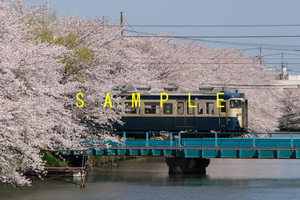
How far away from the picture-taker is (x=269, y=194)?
25.3 metres

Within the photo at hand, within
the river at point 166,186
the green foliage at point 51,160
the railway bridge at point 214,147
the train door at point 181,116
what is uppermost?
the train door at point 181,116

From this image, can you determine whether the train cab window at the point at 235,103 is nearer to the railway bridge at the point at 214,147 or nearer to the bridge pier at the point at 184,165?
the railway bridge at the point at 214,147

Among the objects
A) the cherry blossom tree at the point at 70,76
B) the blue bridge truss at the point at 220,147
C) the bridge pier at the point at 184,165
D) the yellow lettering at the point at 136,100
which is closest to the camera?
the cherry blossom tree at the point at 70,76

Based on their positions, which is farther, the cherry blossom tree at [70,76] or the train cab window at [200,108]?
the train cab window at [200,108]

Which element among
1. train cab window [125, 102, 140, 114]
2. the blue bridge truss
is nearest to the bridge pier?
the blue bridge truss

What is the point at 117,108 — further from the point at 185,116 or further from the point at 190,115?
the point at 190,115

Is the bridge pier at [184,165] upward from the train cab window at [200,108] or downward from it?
downward

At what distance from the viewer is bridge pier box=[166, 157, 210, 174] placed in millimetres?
32312

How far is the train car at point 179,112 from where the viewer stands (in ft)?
102

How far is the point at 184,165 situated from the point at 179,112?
4131 mm

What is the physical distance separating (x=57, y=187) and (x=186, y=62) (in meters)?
23.8

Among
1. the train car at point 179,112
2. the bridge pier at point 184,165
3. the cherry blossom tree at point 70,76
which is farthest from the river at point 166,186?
the train car at point 179,112

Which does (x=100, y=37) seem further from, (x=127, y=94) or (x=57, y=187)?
(x=57, y=187)

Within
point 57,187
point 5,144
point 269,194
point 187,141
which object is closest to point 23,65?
point 5,144
